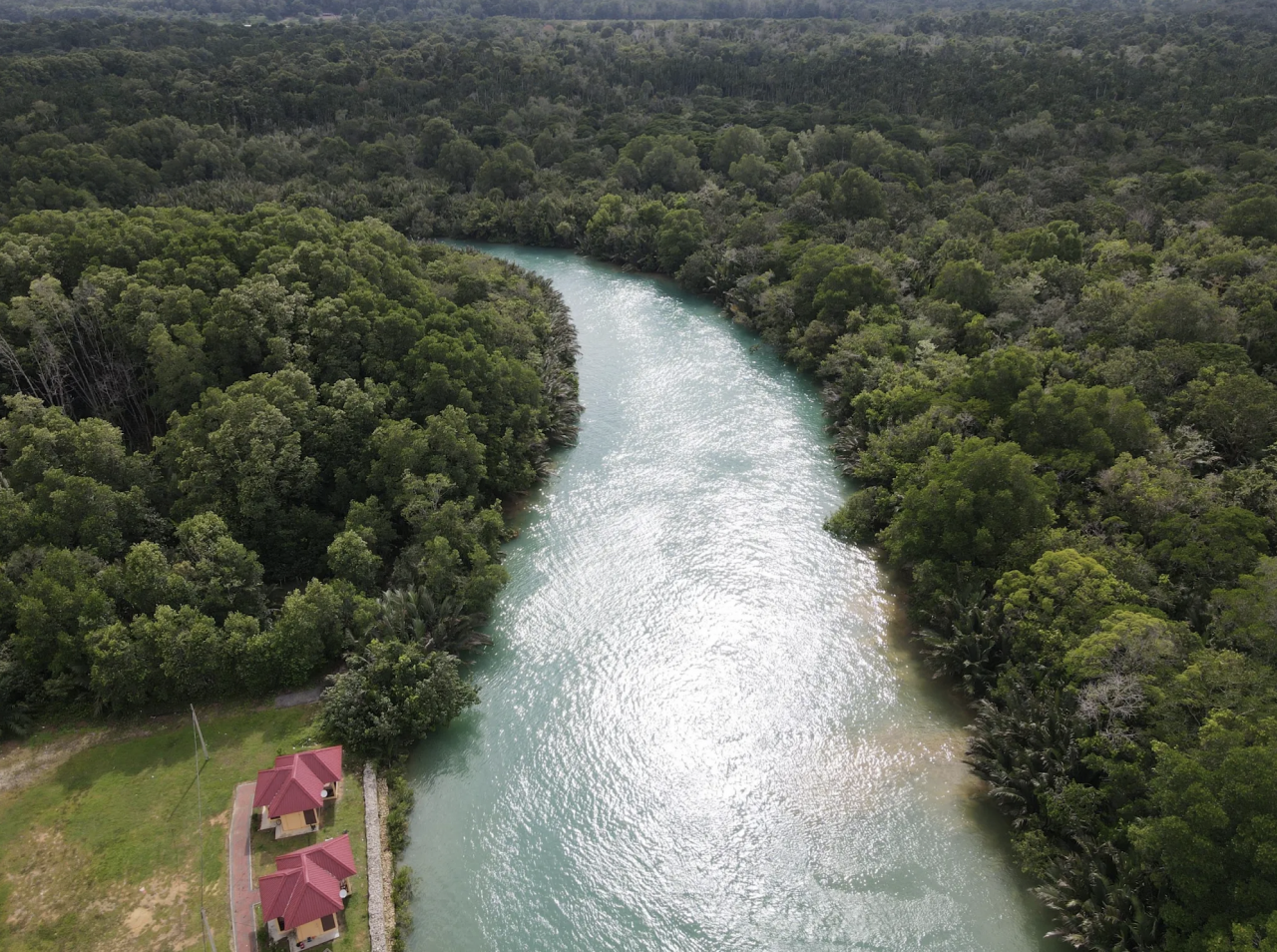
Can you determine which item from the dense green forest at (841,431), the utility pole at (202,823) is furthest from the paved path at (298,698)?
the utility pole at (202,823)

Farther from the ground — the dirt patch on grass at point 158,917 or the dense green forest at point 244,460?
the dense green forest at point 244,460

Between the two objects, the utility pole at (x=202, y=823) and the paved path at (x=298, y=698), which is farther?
the paved path at (x=298, y=698)

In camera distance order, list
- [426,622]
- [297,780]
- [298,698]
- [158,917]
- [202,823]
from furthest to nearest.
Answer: [426,622] → [298,698] → [202,823] → [297,780] → [158,917]

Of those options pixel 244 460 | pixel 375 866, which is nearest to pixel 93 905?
pixel 375 866

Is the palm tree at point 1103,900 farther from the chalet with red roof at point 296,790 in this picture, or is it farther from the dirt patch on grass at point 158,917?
the dirt patch on grass at point 158,917

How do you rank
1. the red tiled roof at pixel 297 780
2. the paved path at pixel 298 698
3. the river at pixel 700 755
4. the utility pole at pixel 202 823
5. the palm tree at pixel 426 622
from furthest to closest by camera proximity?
the palm tree at pixel 426 622
the paved path at pixel 298 698
the red tiled roof at pixel 297 780
the river at pixel 700 755
the utility pole at pixel 202 823

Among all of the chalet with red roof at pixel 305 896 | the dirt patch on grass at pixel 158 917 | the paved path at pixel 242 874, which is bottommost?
the dirt patch on grass at pixel 158 917

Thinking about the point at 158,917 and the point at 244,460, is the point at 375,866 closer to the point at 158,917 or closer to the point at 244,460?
the point at 158,917
